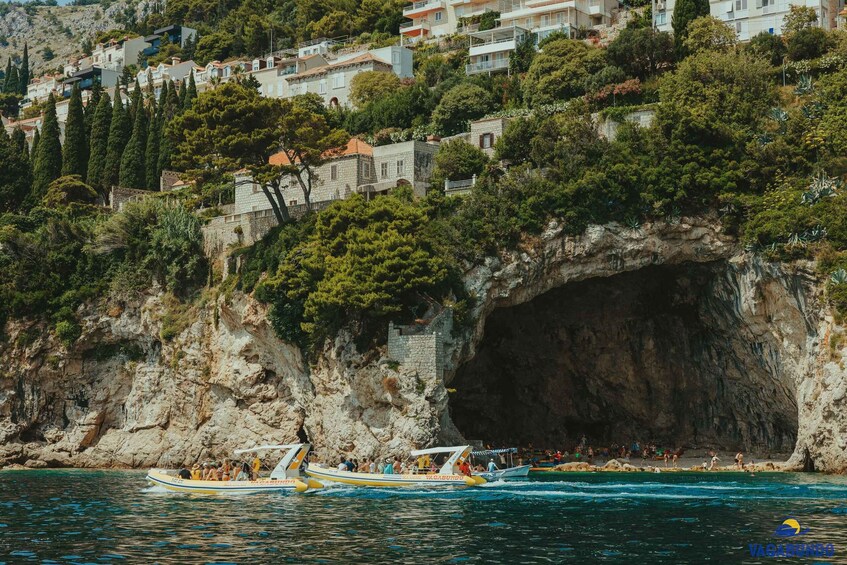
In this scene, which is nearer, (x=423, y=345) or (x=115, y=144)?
(x=423, y=345)

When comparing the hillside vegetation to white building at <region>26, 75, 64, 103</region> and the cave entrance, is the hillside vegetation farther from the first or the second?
white building at <region>26, 75, 64, 103</region>

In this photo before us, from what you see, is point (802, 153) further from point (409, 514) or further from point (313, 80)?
point (313, 80)

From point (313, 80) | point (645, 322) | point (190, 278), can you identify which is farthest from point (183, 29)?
point (645, 322)

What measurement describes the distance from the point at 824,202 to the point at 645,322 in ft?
43.7

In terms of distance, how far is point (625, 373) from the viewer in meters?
64.1

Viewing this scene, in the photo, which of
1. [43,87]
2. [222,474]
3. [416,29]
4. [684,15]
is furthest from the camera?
[43,87]

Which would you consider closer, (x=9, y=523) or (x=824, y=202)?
(x=9, y=523)

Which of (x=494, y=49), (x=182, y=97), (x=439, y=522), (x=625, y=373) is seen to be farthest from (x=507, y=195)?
(x=182, y=97)

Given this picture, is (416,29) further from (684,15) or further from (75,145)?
(684,15)

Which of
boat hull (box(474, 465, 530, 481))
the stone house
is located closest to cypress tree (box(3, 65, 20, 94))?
the stone house

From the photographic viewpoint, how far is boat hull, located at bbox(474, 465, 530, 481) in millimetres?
49062

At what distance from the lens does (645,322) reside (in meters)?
63.0

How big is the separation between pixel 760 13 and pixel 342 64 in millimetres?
35982

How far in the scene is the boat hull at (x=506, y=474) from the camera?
49.1 m
